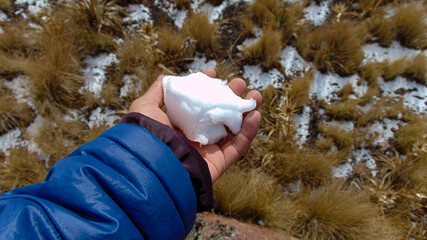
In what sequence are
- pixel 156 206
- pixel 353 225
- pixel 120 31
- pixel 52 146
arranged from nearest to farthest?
pixel 156 206
pixel 353 225
pixel 52 146
pixel 120 31

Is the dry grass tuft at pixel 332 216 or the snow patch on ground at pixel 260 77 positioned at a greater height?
the snow patch on ground at pixel 260 77

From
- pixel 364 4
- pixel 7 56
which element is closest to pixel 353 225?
pixel 364 4

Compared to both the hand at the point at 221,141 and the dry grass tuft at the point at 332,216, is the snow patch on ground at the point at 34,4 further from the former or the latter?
the dry grass tuft at the point at 332,216

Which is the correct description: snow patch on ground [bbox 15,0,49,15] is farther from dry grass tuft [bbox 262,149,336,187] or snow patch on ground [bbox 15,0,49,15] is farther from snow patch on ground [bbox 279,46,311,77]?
dry grass tuft [bbox 262,149,336,187]

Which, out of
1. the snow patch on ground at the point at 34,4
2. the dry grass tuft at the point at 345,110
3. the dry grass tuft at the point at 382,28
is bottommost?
the dry grass tuft at the point at 345,110

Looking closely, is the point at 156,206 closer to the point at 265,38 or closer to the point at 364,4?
the point at 265,38

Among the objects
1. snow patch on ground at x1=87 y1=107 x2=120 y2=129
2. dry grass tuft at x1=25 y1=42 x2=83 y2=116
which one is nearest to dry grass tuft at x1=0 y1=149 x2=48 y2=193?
dry grass tuft at x1=25 y1=42 x2=83 y2=116

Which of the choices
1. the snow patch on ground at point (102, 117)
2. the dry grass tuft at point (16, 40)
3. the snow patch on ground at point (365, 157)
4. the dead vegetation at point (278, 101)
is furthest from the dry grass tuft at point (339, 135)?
the dry grass tuft at point (16, 40)
